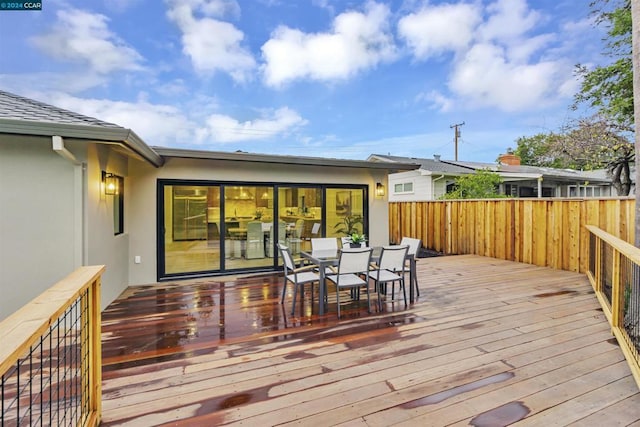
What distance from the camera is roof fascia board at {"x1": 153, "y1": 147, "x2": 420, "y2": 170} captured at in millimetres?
5465

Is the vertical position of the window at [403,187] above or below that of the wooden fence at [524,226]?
above

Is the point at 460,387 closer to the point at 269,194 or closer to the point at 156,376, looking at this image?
the point at 156,376

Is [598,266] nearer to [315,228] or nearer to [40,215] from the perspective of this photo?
[315,228]

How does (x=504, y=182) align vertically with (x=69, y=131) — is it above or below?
above

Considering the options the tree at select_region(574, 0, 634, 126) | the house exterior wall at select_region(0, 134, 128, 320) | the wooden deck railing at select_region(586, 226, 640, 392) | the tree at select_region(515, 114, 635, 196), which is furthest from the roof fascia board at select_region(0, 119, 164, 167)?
the tree at select_region(515, 114, 635, 196)

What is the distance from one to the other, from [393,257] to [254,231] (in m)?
3.36

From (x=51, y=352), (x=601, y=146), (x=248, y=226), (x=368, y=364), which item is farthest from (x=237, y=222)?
(x=601, y=146)

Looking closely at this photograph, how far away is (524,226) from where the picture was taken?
7129 mm

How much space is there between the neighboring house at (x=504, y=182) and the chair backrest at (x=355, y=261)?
853 centimetres

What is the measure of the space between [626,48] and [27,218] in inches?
462

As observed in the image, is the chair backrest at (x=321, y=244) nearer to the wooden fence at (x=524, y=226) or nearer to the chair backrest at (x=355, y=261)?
the chair backrest at (x=355, y=261)

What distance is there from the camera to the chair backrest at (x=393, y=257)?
4.13 m

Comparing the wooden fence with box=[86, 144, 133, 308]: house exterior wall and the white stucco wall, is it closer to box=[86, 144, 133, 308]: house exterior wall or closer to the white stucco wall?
box=[86, 144, 133, 308]: house exterior wall

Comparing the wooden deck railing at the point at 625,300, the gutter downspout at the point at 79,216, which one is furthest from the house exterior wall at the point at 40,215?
the wooden deck railing at the point at 625,300
